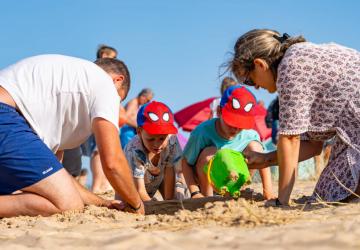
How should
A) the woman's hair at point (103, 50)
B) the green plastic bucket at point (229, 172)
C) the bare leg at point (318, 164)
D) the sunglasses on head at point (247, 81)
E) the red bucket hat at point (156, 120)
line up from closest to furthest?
the sunglasses on head at point (247, 81) < the green plastic bucket at point (229, 172) < the red bucket hat at point (156, 120) < the woman's hair at point (103, 50) < the bare leg at point (318, 164)

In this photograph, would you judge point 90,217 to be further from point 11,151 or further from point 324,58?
point 324,58

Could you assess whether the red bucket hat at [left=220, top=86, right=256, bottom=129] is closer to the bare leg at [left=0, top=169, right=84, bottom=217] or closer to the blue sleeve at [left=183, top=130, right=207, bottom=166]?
the blue sleeve at [left=183, top=130, right=207, bottom=166]

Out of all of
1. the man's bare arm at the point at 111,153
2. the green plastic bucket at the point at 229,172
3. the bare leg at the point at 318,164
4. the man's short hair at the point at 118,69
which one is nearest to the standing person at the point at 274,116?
the bare leg at the point at 318,164

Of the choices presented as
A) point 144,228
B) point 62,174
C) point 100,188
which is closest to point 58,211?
point 62,174

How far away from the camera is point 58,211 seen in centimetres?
350

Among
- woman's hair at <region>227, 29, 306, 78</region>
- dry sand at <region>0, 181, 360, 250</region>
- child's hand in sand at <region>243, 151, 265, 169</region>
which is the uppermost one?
woman's hair at <region>227, 29, 306, 78</region>

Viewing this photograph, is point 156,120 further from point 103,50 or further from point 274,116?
point 274,116

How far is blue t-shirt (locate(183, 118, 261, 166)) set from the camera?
500 centimetres

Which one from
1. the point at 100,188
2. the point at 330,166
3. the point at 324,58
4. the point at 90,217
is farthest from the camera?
the point at 100,188

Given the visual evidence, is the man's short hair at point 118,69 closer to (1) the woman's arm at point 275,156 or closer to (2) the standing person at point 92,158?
(1) the woman's arm at point 275,156

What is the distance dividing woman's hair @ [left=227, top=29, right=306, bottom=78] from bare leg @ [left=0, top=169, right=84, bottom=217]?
4.07 ft

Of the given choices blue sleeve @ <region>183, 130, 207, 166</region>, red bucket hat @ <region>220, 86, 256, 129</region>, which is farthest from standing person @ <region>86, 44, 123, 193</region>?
red bucket hat @ <region>220, 86, 256, 129</region>

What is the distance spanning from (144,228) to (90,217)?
2.16 feet

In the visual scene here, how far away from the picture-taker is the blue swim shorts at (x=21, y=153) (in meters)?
3.42
